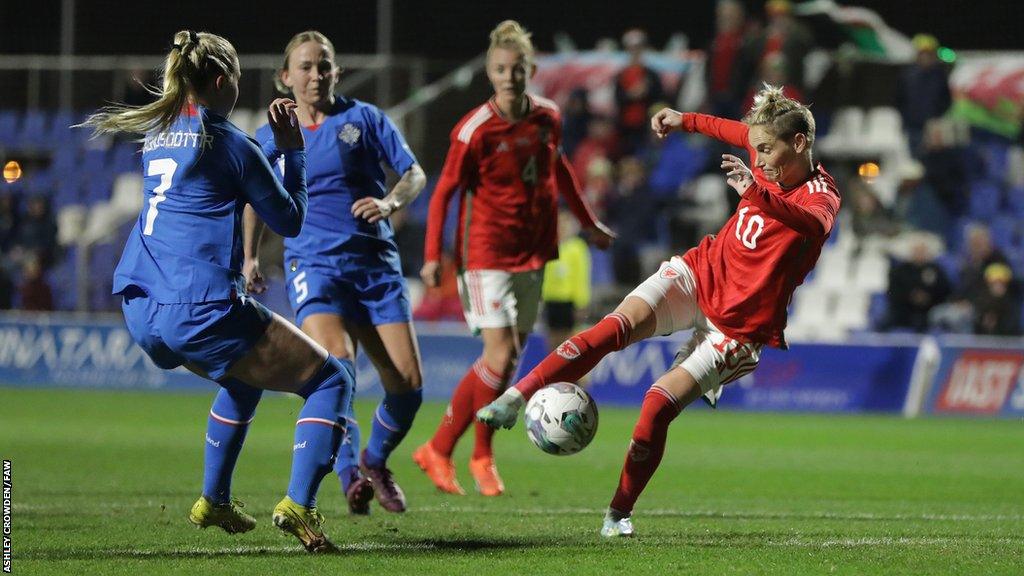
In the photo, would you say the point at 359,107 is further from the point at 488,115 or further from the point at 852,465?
the point at 852,465

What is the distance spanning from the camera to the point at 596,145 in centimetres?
2056

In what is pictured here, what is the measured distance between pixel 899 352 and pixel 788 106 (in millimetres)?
10357

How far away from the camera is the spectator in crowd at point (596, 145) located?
20.5m

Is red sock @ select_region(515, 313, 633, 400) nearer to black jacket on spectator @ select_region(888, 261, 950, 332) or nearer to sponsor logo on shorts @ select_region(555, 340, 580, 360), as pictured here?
sponsor logo on shorts @ select_region(555, 340, 580, 360)

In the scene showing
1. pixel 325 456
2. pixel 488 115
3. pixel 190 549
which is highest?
pixel 488 115

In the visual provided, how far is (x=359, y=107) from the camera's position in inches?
304

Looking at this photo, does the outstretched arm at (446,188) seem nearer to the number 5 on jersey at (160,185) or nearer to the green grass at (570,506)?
the green grass at (570,506)

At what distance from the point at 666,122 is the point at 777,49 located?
42.2ft

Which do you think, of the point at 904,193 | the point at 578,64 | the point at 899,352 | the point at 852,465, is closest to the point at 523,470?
the point at 852,465

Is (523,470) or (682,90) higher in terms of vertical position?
(682,90)

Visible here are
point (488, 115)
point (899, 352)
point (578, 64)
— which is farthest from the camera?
point (578, 64)

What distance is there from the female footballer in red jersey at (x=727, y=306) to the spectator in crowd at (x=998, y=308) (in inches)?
441

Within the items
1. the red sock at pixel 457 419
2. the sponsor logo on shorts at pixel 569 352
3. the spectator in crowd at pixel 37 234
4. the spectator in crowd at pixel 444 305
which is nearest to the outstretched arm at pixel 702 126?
the sponsor logo on shorts at pixel 569 352

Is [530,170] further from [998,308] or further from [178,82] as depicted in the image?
[998,308]
